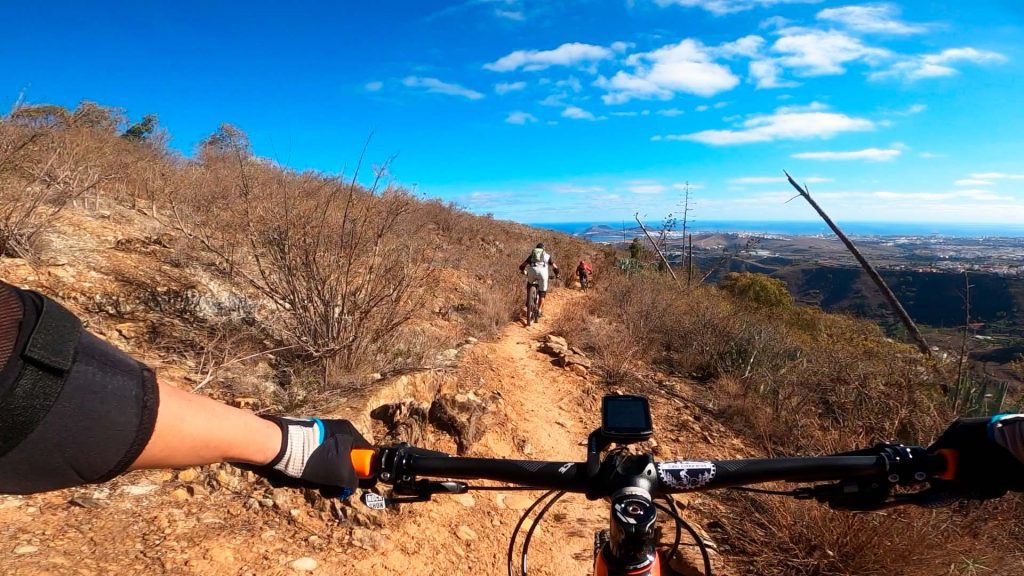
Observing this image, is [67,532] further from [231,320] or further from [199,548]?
[231,320]

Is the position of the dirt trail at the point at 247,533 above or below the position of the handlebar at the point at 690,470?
below

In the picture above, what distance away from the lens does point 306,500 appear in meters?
2.80

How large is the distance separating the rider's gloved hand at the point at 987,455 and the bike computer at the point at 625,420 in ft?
2.29

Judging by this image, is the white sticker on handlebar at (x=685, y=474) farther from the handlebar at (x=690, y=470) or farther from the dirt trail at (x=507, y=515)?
the dirt trail at (x=507, y=515)

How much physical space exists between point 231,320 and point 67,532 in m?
2.51

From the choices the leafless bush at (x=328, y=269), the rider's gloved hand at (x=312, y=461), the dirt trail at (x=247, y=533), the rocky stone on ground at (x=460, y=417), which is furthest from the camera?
the leafless bush at (x=328, y=269)

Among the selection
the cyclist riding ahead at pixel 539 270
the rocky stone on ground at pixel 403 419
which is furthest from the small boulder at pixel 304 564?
the cyclist riding ahead at pixel 539 270

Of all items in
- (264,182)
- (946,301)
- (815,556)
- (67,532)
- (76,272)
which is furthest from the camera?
(946,301)

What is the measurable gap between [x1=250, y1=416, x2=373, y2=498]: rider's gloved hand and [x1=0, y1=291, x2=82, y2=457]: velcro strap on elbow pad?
1.82 feet

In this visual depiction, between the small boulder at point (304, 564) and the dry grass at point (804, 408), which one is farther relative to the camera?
the dry grass at point (804, 408)

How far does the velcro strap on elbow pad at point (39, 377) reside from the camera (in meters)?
0.69

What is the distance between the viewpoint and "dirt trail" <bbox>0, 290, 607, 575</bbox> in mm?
2158

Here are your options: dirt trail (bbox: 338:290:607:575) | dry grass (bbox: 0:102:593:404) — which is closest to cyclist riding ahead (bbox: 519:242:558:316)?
dry grass (bbox: 0:102:593:404)

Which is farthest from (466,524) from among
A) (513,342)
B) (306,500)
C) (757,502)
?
(513,342)
